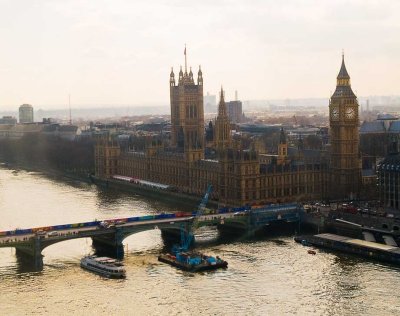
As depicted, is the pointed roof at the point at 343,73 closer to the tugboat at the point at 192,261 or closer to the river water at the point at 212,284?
the river water at the point at 212,284

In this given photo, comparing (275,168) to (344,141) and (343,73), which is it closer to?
(344,141)

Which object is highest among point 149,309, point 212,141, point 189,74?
point 189,74

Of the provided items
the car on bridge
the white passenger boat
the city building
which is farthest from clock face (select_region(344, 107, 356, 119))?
the car on bridge

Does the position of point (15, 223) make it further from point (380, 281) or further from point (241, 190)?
point (380, 281)

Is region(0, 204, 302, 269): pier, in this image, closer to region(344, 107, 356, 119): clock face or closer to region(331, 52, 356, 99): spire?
region(344, 107, 356, 119): clock face

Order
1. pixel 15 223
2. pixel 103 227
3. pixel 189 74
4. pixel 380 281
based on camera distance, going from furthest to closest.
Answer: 1. pixel 189 74
2. pixel 15 223
3. pixel 103 227
4. pixel 380 281

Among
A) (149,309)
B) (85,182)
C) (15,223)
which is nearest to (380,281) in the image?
(149,309)
